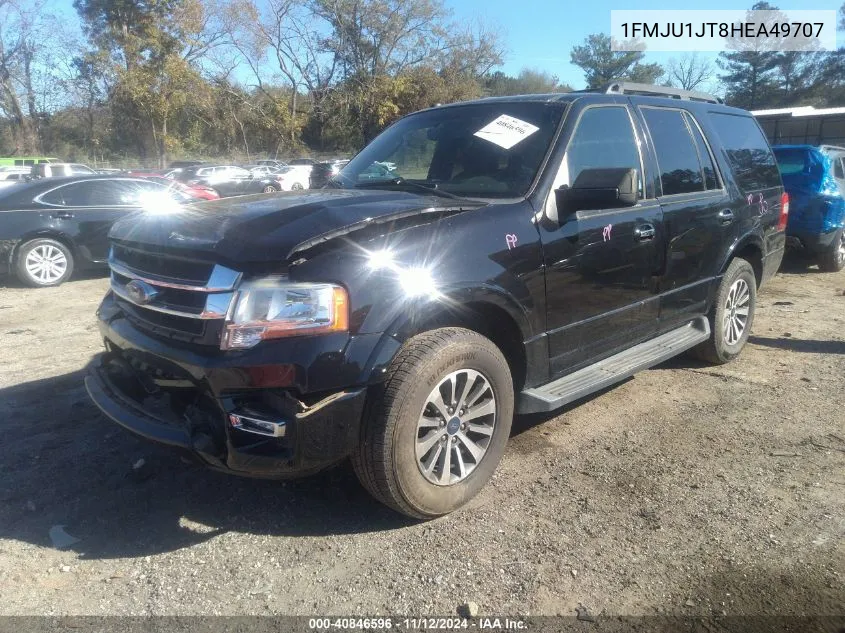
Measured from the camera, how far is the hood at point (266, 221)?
9.03 ft

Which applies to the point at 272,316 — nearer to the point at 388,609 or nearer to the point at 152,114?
the point at 388,609

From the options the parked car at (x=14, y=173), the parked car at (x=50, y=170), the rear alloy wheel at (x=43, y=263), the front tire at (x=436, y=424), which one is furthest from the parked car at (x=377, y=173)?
the parked car at (x=14, y=173)

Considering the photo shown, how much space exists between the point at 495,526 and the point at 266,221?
5.74ft

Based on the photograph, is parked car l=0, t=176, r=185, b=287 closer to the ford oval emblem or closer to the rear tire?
the ford oval emblem

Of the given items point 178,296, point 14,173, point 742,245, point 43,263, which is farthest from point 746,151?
point 14,173

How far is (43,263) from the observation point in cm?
889

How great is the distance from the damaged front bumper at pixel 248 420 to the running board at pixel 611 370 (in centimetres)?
114

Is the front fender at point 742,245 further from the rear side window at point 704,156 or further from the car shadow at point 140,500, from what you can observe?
the car shadow at point 140,500

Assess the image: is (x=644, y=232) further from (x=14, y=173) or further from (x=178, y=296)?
(x=14, y=173)

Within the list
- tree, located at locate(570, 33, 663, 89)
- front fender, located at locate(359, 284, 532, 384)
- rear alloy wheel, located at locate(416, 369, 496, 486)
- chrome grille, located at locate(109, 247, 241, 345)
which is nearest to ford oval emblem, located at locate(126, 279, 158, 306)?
chrome grille, located at locate(109, 247, 241, 345)

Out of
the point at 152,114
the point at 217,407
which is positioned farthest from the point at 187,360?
the point at 152,114

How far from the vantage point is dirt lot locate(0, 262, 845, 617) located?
266 cm

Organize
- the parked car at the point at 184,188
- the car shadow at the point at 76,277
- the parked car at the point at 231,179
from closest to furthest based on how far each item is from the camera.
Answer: the car shadow at the point at 76,277 → the parked car at the point at 184,188 → the parked car at the point at 231,179

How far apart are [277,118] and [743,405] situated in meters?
44.7
